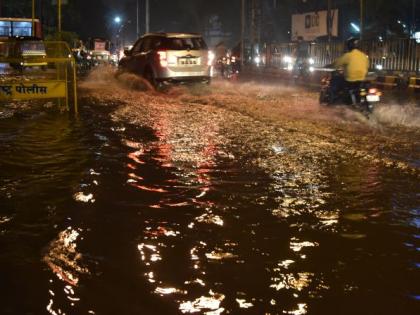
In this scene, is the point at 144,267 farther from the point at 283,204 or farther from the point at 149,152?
the point at 149,152

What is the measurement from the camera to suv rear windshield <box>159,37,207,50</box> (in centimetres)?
1767

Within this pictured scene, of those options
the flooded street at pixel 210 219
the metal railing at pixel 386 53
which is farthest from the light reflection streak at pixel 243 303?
the metal railing at pixel 386 53

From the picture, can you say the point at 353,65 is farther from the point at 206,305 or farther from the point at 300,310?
the point at 206,305

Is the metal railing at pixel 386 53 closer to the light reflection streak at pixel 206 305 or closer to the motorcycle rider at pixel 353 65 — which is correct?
the motorcycle rider at pixel 353 65

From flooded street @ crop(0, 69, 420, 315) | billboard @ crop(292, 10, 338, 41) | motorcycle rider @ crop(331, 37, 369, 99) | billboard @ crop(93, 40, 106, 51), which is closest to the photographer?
flooded street @ crop(0, 69, 420, 315)

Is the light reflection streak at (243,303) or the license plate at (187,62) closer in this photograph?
the light reflection streak at (243,303)

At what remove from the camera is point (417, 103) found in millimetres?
15773

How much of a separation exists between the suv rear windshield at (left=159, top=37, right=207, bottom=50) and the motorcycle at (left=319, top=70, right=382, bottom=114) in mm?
5296

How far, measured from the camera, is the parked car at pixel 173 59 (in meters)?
17.6

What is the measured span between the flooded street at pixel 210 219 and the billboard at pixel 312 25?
91.8 ft

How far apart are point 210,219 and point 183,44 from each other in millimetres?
12789

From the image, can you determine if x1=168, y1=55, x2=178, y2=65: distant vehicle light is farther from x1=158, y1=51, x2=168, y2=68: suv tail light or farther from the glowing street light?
the glowing street light

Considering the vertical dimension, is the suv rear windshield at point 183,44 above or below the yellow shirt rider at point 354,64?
above

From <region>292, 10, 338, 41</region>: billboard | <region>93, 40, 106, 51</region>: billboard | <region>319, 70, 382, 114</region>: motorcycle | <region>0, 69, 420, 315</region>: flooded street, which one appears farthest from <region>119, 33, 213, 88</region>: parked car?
<region>93, 40, 106, 51</region>: billboard
